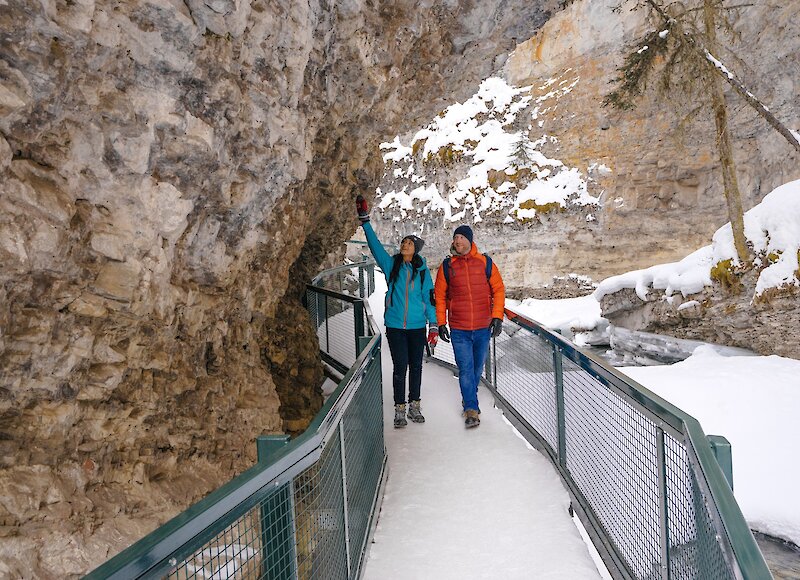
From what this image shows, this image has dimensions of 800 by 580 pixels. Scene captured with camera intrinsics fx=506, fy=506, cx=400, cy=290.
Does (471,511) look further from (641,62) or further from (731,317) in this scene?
(641,62)

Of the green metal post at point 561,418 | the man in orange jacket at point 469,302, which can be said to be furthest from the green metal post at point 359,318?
the green metal post at point 561,418

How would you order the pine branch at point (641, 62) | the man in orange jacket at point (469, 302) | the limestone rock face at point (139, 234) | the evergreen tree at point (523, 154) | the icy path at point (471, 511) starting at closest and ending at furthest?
the limestone rock face at point (139, 234) → the icy path at point (471, 511) → the man in orange jacket at point (469, 302) → the pine branch at point (641, 62) → the evergreen tree at point (523, 154)

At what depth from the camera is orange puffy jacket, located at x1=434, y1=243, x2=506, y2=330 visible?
5.02 m

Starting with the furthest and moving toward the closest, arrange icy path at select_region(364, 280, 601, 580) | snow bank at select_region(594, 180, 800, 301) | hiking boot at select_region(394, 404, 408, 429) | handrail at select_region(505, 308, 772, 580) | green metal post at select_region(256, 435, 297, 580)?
1. snow bank at select_region(594, 180, 800, 301)
2. hiking boot at select_region(394, 404, 408, 429)
3. icy path at select_region(364, 280, 601, 580)
4. green metal post at select_region(256, 435, 297, 580)
5. handrail at select_region(505, 308, 772, 580)

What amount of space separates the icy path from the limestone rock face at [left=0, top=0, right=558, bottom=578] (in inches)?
72.1

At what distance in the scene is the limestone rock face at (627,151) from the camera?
19.5 m

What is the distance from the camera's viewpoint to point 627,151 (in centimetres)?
2467

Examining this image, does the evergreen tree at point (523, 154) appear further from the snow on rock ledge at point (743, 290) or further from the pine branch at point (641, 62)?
the snow on rock ledge at point (743, 290)

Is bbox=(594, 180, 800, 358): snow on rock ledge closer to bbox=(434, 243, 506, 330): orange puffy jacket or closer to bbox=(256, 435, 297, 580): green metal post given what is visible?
bbox=(434, 243, 506, 330): orange puffy jacket

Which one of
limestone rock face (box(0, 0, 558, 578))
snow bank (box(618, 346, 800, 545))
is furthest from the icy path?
snow bank (box(618, 346, 800, 545))

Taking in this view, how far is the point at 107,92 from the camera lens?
3.05m

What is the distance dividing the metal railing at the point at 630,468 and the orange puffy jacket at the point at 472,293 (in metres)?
0.45

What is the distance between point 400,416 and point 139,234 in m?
3.15

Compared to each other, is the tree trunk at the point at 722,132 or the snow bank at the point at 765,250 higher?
the tree trunk at the point at 722,132
